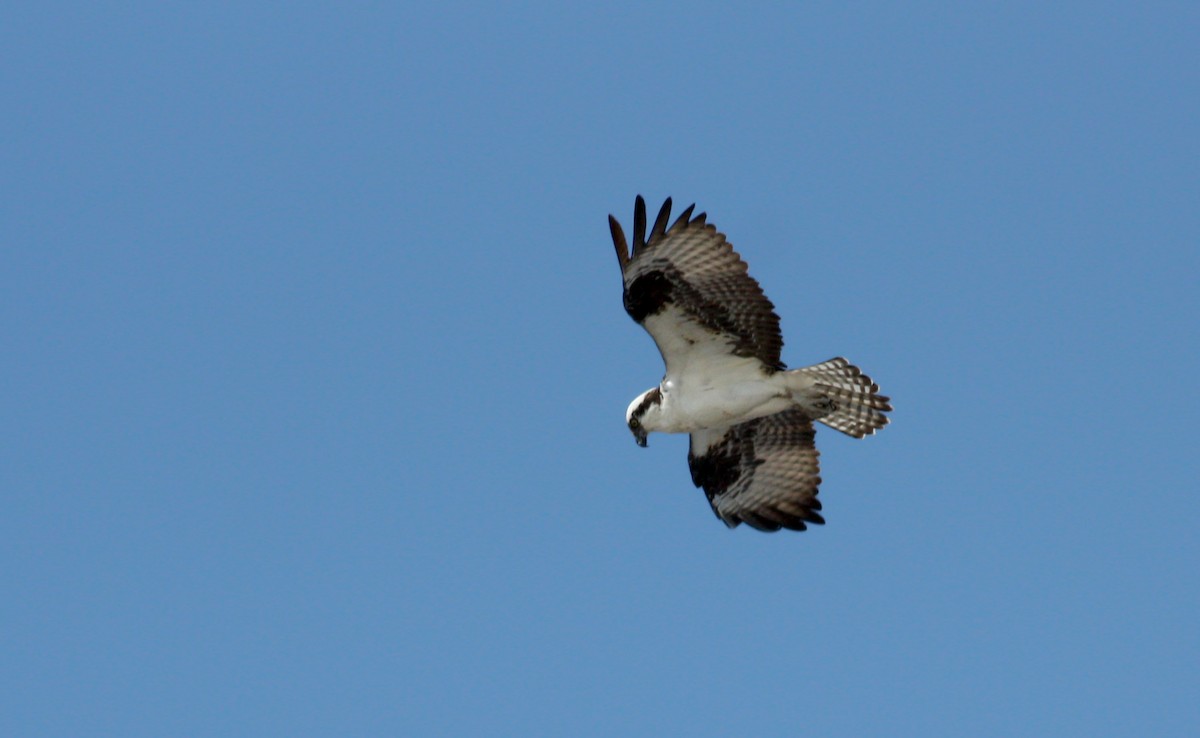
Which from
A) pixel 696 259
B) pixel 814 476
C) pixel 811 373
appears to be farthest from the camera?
pixel 814 476

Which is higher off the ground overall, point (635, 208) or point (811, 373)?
point (635, 208)

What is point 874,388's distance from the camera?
1288cm

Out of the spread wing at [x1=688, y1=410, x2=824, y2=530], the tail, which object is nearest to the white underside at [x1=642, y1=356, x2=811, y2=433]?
the tail

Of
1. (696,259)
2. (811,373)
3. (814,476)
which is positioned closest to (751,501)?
(814,476)

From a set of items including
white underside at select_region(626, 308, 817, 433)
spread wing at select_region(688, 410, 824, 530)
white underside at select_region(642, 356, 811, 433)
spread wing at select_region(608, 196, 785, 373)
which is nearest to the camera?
spread wing at select_region(608, 196, 785, 373)

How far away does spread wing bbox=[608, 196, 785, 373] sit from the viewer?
1165 cm

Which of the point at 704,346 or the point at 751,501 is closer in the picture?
the point at 704,346

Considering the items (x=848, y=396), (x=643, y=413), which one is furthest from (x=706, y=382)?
(x=848, y=396)

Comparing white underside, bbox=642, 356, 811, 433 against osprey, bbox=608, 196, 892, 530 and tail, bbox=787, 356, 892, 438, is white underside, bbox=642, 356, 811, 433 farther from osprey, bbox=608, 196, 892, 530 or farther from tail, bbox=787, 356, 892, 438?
tail, bbox=787, 356, 892, 438

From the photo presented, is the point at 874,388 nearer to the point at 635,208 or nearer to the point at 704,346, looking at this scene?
the point at 704,346

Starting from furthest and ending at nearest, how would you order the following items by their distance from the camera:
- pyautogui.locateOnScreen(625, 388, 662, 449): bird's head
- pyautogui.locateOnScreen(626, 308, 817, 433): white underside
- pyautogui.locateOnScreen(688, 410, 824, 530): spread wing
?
pyautogui.locateOnScreen(688, 410, 824, 530): spread wing < pyautogui.locateOnScreen(625, 388, 662, 449): bird's head < pyautogui.locateOnScreen(626, 308, 817, 433): white underside

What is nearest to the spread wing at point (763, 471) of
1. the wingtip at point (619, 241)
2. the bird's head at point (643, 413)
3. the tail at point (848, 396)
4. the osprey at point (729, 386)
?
the osprey at point (729, 386)

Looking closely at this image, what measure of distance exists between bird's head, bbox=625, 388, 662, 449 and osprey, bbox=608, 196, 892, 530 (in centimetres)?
1

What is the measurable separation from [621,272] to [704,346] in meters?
1.07
